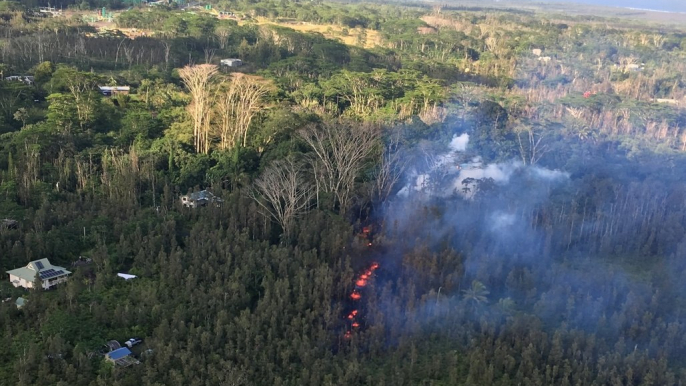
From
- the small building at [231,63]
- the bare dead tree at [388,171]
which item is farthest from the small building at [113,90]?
the bare dead tree at [388,171]

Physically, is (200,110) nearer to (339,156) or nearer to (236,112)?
(236,112)

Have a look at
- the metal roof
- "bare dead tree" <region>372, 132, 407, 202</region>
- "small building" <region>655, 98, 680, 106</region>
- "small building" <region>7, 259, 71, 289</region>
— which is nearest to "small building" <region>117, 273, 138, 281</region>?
"small building" <region>7, 259, 71, 289</region>

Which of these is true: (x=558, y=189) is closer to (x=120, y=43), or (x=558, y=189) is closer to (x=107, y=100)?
(x=107, y=100)

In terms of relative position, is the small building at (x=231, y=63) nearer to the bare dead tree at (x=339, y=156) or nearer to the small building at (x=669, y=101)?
the bare dead tree at (x=339, y=156)

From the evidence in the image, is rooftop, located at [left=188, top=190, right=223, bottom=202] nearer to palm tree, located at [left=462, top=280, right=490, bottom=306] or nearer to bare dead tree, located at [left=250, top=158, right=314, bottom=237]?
bare dead tree, located at [left=250, top=158, right=314, bottom=237]

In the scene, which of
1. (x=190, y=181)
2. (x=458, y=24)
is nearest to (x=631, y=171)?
(x=190, y=181)
